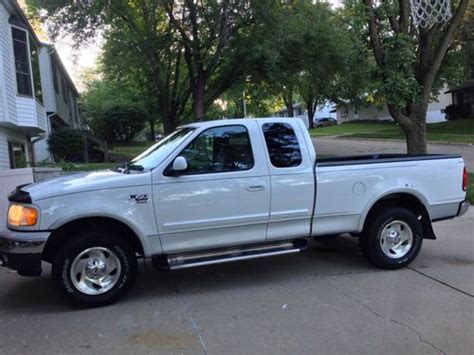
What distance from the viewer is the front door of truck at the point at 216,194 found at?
217 inches

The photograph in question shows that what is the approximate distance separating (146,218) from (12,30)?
13497mm

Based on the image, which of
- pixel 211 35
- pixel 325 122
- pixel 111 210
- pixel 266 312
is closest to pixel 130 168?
pixel 111 210

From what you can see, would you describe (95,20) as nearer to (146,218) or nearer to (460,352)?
(146,218)

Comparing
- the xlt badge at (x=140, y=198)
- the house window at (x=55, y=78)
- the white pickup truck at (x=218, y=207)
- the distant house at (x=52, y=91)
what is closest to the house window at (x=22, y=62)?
the distant house at (x=52, y=91)

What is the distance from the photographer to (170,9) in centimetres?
1644

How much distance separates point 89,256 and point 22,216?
768 mm

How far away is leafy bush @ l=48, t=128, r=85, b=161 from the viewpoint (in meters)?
24.5

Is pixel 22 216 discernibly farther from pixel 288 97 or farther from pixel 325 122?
pixel 325 122

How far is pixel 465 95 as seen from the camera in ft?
135

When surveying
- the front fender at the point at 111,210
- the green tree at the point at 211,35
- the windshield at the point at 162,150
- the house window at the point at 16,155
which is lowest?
the front fender at the point at 111,210

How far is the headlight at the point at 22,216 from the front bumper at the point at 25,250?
11 centimetres

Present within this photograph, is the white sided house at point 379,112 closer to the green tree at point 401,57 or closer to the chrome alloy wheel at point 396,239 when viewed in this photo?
the green tree at point 401,57

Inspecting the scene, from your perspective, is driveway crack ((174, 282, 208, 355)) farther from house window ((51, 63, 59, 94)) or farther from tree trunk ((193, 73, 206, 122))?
house window ((51, 63, 59, 94))

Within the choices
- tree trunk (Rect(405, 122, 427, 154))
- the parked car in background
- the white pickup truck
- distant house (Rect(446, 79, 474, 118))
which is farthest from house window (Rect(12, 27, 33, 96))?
the parked car in background
